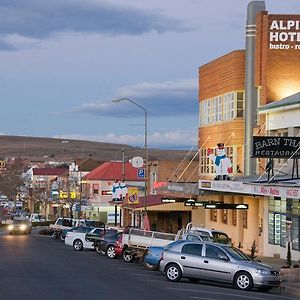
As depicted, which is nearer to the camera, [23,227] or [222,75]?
[222,75]

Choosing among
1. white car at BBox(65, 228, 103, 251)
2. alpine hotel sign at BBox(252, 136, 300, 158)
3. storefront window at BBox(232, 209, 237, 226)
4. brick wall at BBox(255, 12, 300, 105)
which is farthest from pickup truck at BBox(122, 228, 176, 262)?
storefront window at BBox(232, 209, 237, 226)

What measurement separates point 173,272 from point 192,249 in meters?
1.04

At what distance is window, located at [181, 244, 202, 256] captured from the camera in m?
27.2

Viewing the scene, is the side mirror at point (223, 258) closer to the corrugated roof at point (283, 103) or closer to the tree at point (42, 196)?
the corrugated roof at point (283, 103)

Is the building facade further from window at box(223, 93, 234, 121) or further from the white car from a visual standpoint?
the white car

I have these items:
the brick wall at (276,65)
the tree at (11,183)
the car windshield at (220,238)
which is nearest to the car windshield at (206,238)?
the car windshield at (220,238)

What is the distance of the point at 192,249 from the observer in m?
27.4

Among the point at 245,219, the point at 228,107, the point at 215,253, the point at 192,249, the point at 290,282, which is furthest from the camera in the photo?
the point at 228,107

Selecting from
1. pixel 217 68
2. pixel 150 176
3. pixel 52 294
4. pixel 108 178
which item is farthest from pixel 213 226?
pixel 108 178

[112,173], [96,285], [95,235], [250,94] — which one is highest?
[250,94]

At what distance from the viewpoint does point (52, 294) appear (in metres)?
22.1

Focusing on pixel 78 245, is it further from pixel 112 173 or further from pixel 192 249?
pixel 112 173

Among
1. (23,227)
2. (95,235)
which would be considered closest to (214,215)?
(95,235)

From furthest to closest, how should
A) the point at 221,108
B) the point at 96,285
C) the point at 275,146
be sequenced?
the point at 221,108, the point at 275,146, the point at 96,285
